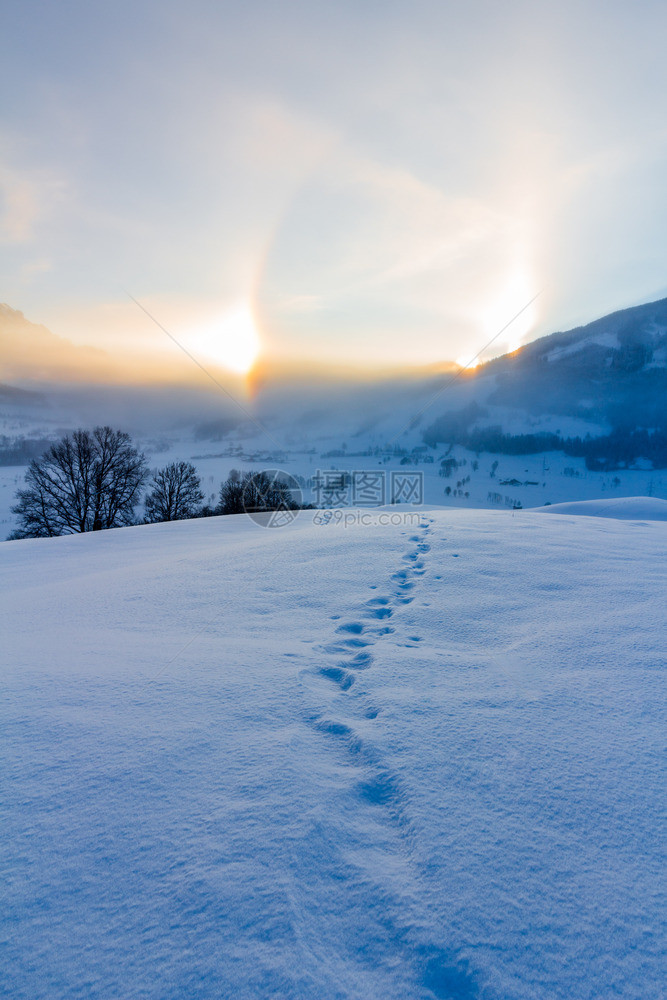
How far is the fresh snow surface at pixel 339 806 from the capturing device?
124 centimetres

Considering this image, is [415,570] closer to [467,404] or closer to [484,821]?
[484,821]

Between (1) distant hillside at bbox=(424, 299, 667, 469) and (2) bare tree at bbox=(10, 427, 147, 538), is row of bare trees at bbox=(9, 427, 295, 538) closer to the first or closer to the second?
(2) bare tree at bbox=(10, 427, 147, 538)

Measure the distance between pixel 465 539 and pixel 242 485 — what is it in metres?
29.4

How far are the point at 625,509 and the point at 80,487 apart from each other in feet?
97.7

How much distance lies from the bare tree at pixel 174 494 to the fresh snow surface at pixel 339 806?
30215mm

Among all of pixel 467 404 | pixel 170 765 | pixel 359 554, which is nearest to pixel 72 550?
pixel 359 554

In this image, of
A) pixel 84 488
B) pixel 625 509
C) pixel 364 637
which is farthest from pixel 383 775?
pixel 84 488

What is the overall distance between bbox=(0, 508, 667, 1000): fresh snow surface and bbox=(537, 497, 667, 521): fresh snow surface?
1449 centimetres

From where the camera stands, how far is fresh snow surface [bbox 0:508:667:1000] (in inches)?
48.6

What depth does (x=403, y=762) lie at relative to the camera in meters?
2.02

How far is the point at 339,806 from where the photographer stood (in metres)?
1.77

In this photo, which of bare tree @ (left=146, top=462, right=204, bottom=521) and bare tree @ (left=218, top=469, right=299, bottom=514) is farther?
bare tree @ (left=146, top=462, right=204, bottom=521)

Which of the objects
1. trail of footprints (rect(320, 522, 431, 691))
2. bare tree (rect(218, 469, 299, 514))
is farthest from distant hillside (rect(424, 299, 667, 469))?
trail of footprints (rect(320, 522, 431, 691))

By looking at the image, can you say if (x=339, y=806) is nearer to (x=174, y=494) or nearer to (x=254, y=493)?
Result: (x=254, y=493)
